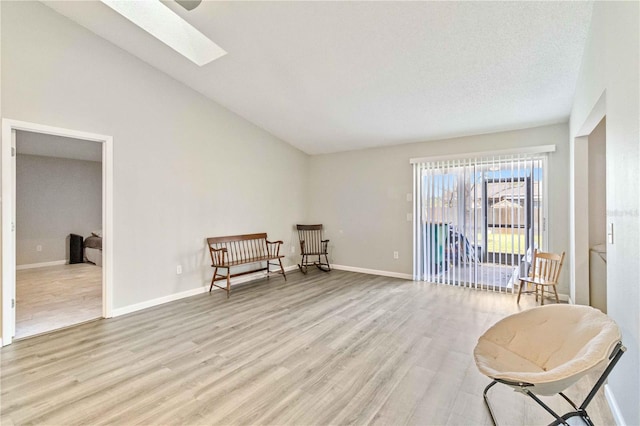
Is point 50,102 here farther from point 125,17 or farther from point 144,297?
point 144,297

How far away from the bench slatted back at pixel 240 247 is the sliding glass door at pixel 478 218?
9.10 ft

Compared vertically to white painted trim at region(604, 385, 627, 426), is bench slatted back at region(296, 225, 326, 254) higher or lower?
higher

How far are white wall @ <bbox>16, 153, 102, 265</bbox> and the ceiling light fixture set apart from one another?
5.51m

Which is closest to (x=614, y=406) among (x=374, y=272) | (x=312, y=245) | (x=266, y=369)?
(x=266, y=369)

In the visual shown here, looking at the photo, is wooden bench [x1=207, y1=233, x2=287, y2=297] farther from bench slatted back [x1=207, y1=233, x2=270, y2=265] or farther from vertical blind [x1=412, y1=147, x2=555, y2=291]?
vertical blind [x1=412, y1=147, x2=555, y2=291]

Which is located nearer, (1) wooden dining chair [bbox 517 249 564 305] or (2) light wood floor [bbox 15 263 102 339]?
(2) light wood floor [bbox 15 263 102 339]

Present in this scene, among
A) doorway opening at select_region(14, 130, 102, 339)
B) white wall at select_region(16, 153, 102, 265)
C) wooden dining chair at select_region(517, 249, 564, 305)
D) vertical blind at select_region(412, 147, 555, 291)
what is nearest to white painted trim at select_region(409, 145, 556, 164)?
vertical blind at select_region(412, 147, 555, 291)

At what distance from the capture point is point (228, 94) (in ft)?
14.7

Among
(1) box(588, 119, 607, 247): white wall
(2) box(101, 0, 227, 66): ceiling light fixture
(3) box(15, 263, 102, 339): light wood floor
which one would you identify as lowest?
(3) box(15, 263, 102, 339): light wood floor

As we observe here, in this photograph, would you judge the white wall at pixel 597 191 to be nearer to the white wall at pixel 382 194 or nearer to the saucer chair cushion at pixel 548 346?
the white wall at pixel 382 194

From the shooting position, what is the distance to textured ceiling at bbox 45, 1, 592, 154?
2574 mm

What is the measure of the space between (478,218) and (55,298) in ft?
20.6

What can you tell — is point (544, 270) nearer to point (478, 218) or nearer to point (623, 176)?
point (478, 218)

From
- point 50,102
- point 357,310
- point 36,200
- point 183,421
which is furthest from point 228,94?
point 36,200
